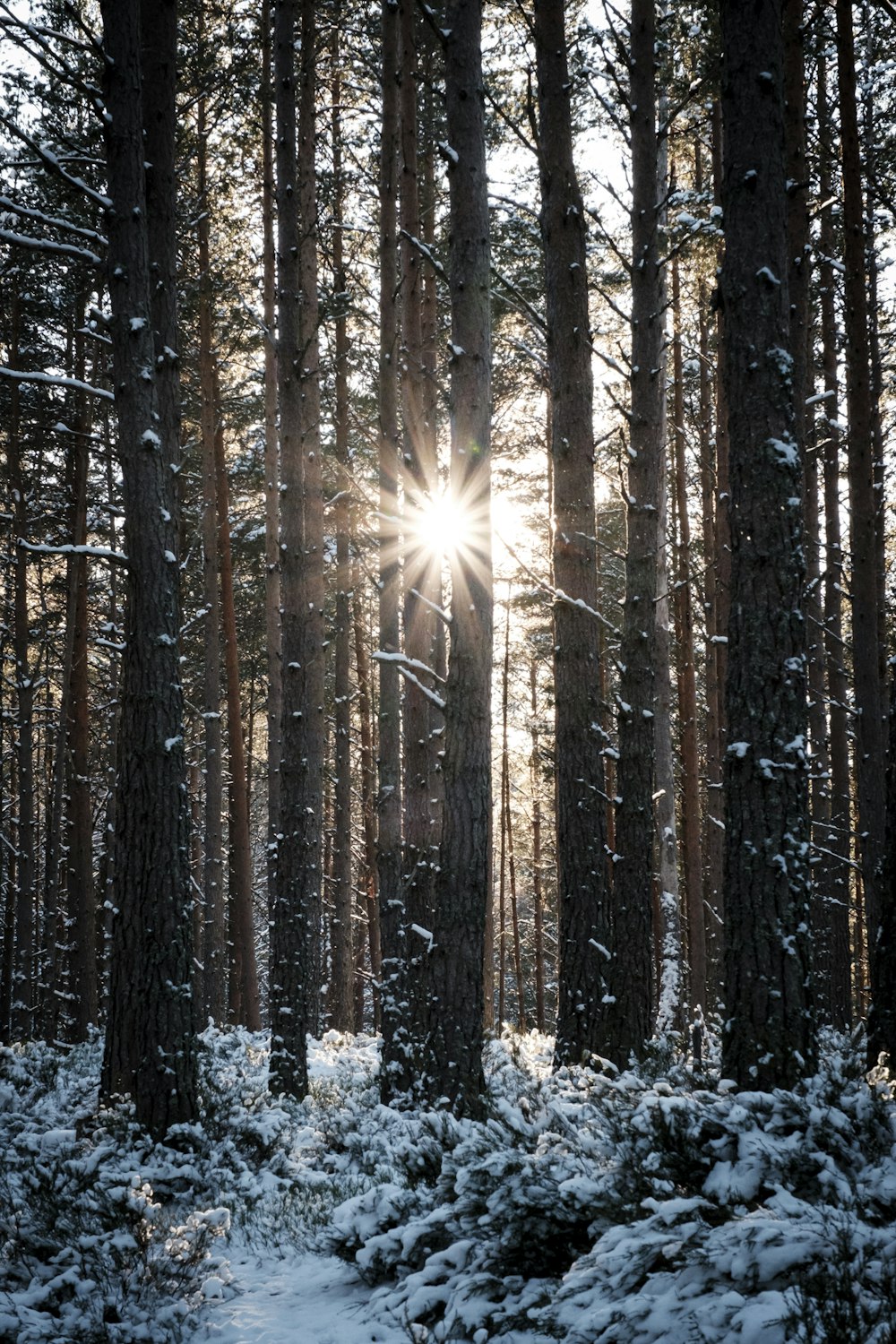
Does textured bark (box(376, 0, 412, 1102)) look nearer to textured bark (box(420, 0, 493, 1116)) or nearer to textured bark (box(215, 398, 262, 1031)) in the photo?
textured bark (box(420, 0, 493, 1116))

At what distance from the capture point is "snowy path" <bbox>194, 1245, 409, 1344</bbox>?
3836 millimetres

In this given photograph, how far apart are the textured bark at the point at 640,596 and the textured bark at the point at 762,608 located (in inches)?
114

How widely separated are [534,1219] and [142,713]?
176 inches

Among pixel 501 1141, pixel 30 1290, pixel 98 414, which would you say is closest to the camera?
pixel 30 1290

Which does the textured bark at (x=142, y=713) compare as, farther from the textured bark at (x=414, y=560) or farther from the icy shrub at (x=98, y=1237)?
the textured bark at (x=414, y=560)

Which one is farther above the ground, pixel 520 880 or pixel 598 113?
pixel 598 113

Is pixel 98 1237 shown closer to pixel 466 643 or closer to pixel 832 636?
pixel 466 643

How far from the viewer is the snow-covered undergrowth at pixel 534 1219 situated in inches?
116

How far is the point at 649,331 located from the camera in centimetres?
934

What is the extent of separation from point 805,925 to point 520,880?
3281cm

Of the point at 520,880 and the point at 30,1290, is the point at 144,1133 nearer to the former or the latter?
the point at 30,1290

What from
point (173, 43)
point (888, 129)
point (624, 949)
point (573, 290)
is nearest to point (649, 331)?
point (573, 290)

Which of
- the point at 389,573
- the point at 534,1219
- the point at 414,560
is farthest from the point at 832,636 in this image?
the point at 534,1219

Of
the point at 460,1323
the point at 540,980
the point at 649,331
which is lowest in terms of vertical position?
the point at 540,980
